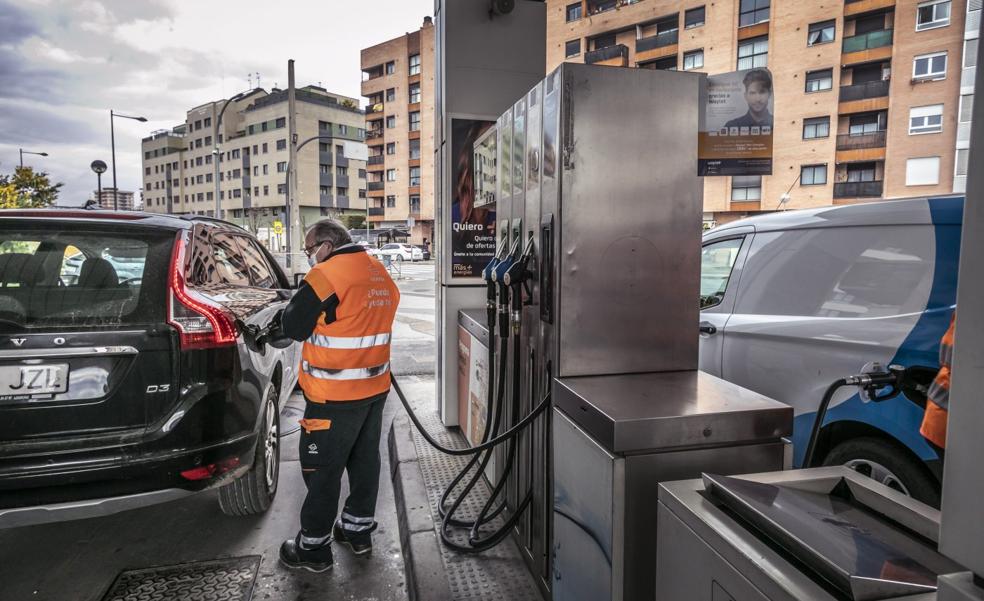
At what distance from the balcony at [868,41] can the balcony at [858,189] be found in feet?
22.0

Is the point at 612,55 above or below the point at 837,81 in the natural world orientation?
above

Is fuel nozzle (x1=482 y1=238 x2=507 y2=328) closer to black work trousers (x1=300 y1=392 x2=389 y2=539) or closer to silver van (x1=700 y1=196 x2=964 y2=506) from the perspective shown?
black work trousers (x1=300 y1=392 x2=389 y2=539)

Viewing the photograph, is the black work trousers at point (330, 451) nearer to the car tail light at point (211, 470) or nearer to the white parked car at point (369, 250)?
the car tail light at point (211, 470)

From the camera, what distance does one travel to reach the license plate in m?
2.71

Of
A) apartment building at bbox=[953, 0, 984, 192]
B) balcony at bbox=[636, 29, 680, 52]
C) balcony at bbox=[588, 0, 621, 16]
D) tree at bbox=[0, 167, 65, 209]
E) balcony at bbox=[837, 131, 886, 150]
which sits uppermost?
balcony at bbox=[588, 0, 621, 16]

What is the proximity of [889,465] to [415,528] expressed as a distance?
97.5 inches

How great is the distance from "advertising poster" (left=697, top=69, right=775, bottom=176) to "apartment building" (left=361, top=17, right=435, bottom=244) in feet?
167

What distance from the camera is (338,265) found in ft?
9.84

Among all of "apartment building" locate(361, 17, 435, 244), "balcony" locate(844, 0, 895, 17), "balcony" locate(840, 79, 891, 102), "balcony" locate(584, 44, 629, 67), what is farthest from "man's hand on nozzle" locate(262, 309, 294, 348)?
"apartment building" locate(361, 17, 435, 244)

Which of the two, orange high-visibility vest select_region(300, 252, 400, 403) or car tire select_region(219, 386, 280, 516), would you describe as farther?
car tire select_region(219, 386, 280, 516)

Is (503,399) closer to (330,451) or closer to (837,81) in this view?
(330,451)

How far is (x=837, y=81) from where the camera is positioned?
31.0m

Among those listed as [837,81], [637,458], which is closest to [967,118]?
[637,458]

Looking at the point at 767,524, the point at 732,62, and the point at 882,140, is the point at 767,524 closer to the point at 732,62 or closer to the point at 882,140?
the point at 882,140
